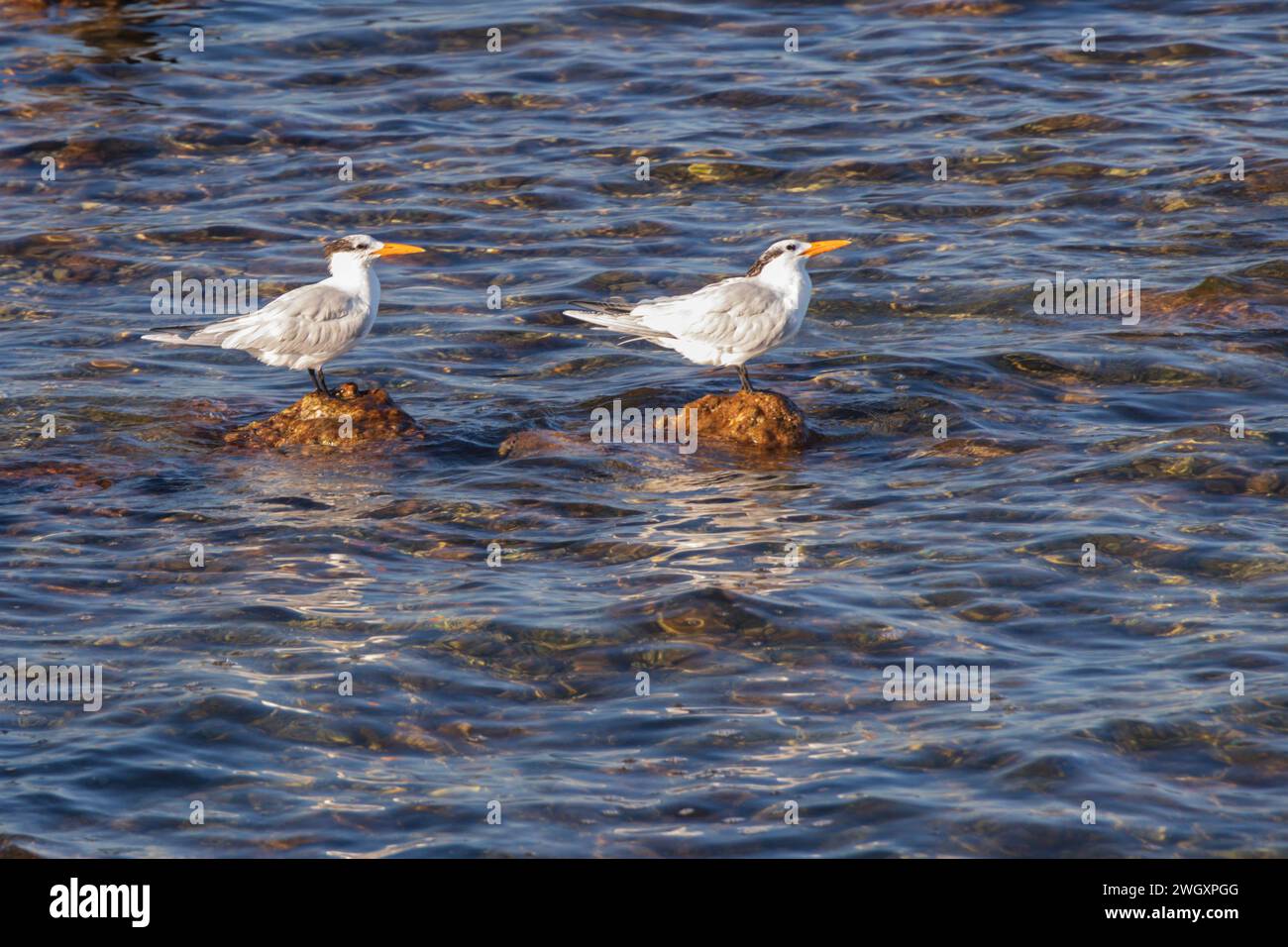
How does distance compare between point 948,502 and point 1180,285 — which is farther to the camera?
point 1180,285

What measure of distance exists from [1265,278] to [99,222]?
1019cm

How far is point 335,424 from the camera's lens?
12.1m

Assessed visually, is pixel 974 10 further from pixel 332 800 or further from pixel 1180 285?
pixel 332 800

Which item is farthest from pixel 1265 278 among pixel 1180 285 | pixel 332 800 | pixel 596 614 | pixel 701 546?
pixel 332 800

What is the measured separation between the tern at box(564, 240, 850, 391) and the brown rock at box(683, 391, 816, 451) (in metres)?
0.16

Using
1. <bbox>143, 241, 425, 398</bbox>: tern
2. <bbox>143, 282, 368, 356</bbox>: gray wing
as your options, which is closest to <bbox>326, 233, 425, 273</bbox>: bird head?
<bbox>143, 241, 425, 398</bbox>: tern

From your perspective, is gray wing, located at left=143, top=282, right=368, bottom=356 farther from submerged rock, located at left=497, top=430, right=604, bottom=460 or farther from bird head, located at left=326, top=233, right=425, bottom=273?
submerged rock, located at left=497, top=430, right=604, bottom=460

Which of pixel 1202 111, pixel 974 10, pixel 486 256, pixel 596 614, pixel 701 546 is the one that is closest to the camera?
pixel 596 614

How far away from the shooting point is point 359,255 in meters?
12.4

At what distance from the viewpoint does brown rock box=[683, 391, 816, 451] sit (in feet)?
39.5

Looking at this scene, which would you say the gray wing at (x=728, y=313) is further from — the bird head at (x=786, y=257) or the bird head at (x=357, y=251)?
the bird head at (x=357, y=251)

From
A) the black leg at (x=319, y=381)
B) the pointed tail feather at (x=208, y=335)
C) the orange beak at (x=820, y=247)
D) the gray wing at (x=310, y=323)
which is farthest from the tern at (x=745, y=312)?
the pointed tail feather at (x=208, y=335)

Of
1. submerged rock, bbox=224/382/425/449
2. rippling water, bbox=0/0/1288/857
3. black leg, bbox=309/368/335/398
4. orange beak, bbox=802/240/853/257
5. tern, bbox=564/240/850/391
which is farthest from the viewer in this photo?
black leg, bbox=309/368/335/398

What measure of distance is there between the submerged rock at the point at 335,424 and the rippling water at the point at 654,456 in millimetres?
204
